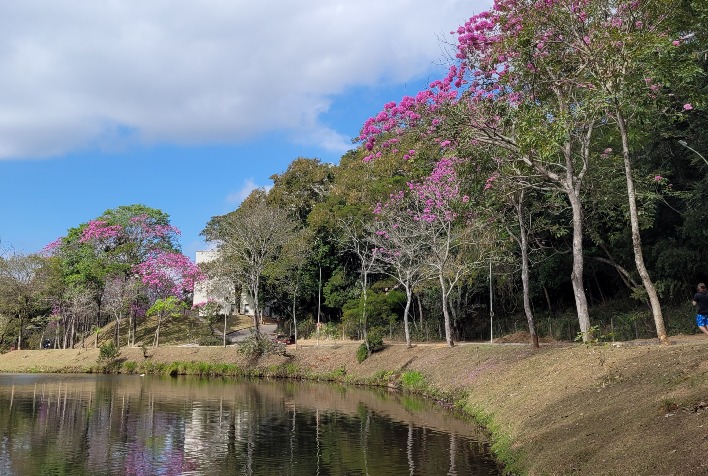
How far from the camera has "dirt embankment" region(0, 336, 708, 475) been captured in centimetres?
877

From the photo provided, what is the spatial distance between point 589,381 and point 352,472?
6.77m

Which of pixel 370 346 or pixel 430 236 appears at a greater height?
pixel 430 236

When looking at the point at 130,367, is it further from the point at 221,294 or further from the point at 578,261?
the point at 578,261

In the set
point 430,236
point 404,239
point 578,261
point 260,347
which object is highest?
point 404,239

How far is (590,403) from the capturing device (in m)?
12.8

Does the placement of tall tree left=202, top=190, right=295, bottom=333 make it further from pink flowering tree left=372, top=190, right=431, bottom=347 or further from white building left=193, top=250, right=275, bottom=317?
pink flowering tree left=372, top=190, right=431, bottom=347

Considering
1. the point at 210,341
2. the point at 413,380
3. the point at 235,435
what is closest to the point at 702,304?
the point at 413,380

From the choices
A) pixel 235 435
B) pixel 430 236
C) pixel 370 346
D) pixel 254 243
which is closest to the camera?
pixel 235 435

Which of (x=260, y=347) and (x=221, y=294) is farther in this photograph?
(x=221, y=294)

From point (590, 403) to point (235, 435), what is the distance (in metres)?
11.1

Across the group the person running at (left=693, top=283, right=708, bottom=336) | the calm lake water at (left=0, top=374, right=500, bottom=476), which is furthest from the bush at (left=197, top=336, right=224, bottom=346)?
the person running at (left=693, top=283, right=708, bottom=336)

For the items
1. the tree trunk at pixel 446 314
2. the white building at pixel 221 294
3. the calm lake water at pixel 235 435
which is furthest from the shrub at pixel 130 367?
the tree trunk at pixel 446 314

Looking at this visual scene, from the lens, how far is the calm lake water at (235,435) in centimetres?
1369

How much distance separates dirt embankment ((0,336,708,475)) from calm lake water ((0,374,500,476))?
1.38 metres
